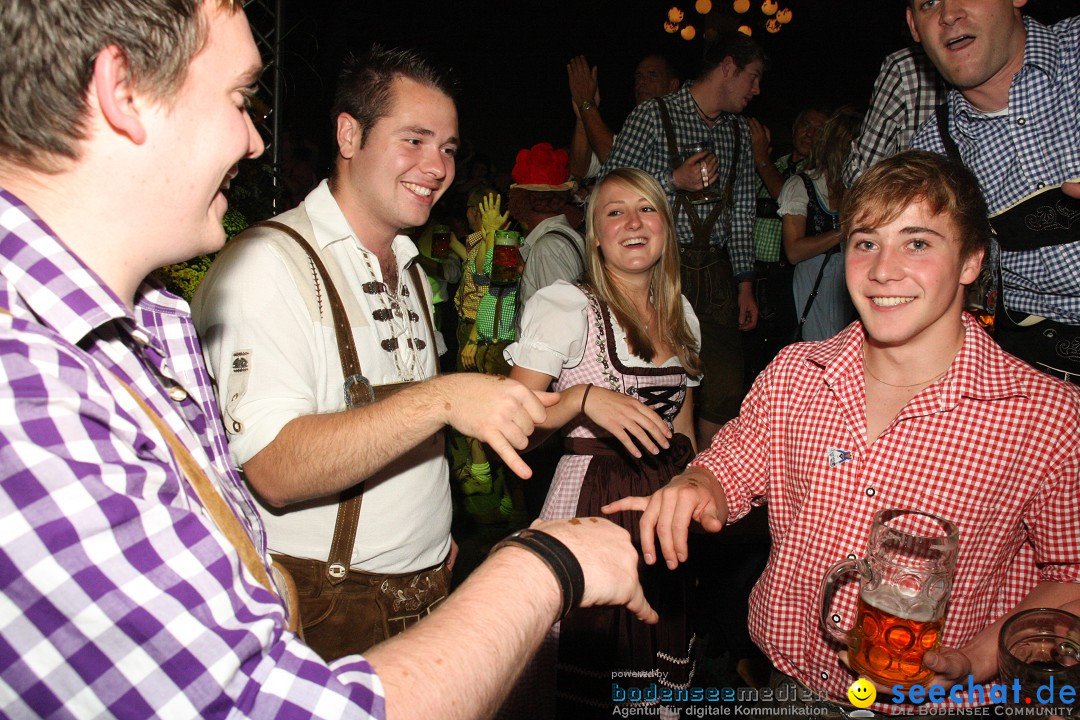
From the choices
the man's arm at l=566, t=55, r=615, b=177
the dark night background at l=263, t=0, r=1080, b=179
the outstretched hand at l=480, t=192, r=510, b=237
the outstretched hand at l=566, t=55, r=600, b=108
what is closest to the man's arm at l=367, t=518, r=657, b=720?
the man's arm at l=566, t=55, r=615, b=177

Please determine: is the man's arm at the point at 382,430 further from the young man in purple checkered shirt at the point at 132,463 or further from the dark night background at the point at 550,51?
the dark night background at the point at 550,51

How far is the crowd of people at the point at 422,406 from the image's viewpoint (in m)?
0.71

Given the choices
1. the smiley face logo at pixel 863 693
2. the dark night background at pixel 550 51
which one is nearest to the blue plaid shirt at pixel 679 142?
the smiley face logo at pixel 863 693

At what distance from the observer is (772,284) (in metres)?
5.34

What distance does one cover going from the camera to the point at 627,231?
281 cm

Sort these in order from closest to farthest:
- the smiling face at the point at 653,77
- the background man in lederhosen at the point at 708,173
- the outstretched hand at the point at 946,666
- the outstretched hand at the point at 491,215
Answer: the outstretched hand at the point at 946,666
the background man in lederhosen at the point at 708,173
the smiling face at the point at 653,77
the outstretched hand at the point at 491,215

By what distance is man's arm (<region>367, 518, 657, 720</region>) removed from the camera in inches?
31.8

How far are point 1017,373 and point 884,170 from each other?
59cm

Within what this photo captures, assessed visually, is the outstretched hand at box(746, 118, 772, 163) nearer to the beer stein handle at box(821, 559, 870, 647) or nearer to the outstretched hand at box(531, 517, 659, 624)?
the beer stein handle at box(821, 559, 870, 647)

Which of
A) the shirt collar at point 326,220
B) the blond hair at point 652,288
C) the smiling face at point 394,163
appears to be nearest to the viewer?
the shirt collar at point 326,220

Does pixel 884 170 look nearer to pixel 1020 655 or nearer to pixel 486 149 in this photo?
pixel 1020 655

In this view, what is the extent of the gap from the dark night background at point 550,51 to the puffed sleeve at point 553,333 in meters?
9.04

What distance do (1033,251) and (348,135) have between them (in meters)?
2.20

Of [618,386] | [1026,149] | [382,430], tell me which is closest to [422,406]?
[382,430]
